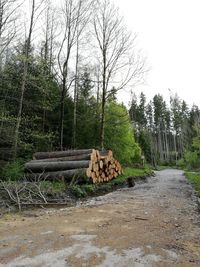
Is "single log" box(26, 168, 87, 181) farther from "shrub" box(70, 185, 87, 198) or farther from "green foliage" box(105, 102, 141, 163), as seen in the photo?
"green foliage" box(105, 102, 141, 163)

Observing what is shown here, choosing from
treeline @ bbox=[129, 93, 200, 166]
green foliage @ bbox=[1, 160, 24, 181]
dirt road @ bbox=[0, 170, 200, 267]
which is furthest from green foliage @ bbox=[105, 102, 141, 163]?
treeline @ bbox=[129, 93, 200, 166]

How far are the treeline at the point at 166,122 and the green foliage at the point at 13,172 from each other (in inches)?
1872

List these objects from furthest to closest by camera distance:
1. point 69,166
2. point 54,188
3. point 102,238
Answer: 1. point 69,166
2. point 54,188
3. point 102,238

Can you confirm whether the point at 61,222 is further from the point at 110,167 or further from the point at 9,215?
the point at 110,167

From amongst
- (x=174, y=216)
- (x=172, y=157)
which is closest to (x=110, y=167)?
(x=174, y=216)

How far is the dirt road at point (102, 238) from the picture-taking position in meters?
3.99

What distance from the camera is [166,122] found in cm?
7169

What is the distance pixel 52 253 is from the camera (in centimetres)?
422

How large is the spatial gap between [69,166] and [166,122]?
203 ft

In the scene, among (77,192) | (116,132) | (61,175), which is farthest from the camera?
(116,132)

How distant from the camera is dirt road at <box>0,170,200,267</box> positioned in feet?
13.1

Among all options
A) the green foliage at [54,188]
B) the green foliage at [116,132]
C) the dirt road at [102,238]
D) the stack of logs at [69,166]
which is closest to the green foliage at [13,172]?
the stack of logs at [69,166]

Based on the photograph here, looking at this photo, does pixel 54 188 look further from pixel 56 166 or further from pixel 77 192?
pixel 56 166

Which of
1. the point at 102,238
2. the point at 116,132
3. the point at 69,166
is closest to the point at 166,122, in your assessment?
the point at 116,132
